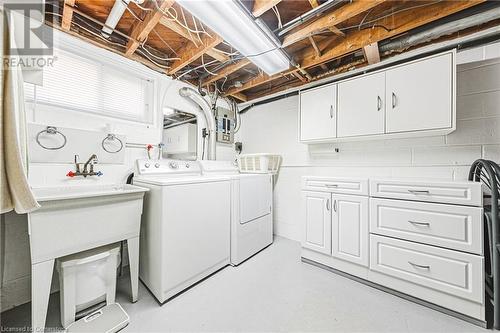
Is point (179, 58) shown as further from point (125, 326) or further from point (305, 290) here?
point (305, 290)

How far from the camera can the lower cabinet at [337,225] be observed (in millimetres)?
1861

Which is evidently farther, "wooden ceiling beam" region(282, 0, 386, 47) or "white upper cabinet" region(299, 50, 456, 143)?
"white upper cabinet" region(299, 50, 456, 143)

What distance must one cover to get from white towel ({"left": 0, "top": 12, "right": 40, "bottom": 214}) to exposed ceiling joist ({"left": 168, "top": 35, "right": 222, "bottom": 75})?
1.34 metres

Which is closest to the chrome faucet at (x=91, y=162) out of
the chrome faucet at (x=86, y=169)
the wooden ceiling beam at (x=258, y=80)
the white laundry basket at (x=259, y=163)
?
the chrome faucet at (x=86, y=169)

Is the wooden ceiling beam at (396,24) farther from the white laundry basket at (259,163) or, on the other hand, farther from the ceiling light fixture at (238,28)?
the white laundry basket at (259,163)

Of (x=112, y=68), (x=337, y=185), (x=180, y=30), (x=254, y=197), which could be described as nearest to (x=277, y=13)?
(x=180, y=30)

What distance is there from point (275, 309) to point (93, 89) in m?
2.71

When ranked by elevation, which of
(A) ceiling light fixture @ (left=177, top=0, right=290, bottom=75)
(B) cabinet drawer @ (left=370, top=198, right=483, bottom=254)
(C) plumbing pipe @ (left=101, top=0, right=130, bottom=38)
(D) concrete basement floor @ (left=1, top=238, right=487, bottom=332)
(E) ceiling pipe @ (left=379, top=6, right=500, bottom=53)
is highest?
(C) plumbing pipe @ (left=101, top=0, right=130, bottom=38)

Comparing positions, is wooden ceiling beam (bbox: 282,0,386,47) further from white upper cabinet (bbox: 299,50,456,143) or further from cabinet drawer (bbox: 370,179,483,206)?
cabinet drawer (bbox: 370,179,483,206)

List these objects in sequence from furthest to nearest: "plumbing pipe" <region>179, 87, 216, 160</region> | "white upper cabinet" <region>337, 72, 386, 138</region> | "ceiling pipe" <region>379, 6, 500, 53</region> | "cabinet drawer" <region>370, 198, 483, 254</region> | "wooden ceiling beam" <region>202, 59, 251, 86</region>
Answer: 1. "plumbing pipe" <region>179, 87, 216, 160</region>
2. "wooden ceiling beam" <region>202, 59, 251, 86</region>
3. "white upper cabinet" <region>337, 72, 386, 138</region>
4. "ceiling pipe" <region>379, 6, 500, 53</region>
5. "cabinet drawer" <region>370, 198, 483, 254</region>

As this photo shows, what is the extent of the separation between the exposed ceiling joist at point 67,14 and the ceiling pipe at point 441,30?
277 centimetres

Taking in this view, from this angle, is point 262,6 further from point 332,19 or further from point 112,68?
point 112,68

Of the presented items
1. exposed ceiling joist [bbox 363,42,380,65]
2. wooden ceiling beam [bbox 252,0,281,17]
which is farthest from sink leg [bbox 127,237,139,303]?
exposed ceiling joist [bbox 363,42,380,65]

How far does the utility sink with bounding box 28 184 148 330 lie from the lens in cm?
117
